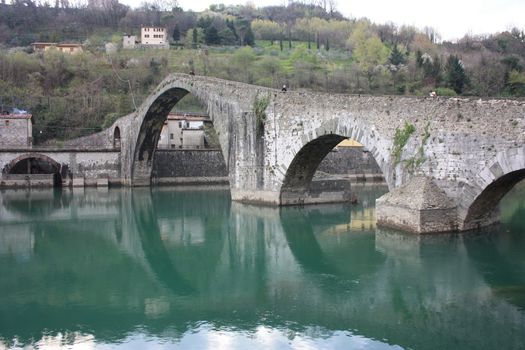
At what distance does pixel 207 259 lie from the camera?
1606 cm

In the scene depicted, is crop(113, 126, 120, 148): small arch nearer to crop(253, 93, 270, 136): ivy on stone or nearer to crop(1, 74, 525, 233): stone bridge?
crop(1, 74, 525, 233): stone bridge

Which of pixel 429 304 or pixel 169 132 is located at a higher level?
pixel 169 132

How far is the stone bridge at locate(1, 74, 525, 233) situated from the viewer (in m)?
15.4

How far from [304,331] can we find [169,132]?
123 feet

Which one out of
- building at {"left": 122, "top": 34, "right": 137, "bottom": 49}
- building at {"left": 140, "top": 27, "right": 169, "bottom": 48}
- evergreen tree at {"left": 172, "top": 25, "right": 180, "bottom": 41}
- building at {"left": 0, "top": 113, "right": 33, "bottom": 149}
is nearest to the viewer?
building at {"left": 0, "top": 113, "right": 33, "bottom": 149}

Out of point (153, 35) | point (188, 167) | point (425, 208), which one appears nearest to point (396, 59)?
point (153, 35)

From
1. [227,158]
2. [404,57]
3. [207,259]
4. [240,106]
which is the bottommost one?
[207,259]

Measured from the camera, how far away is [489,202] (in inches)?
664

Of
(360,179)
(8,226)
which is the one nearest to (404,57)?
(360,179)

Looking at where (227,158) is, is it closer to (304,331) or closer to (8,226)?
(8,226)

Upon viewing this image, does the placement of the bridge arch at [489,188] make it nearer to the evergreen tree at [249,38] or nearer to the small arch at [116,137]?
the small arch at [116,137]

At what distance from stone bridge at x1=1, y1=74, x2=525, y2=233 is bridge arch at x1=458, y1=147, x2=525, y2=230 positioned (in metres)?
0.03

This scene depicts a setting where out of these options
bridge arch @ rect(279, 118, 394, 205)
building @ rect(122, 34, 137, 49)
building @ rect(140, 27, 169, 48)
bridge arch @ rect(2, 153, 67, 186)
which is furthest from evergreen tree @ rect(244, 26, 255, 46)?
bridge arch @ rect(279, 118, 394, 205)

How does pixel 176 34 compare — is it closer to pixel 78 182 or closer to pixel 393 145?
pixel 78 182
